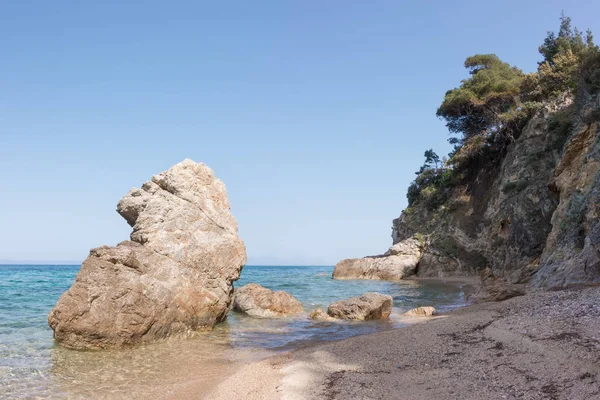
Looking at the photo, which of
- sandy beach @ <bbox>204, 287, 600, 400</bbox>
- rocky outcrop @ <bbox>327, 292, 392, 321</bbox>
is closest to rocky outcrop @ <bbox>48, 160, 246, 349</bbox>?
sandy beach @ <bbox>204, 287, 600, 400</bbox>

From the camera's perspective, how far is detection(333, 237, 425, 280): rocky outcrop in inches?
1644

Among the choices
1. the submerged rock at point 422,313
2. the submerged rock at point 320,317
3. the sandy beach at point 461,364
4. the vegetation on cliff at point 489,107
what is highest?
the vegetation on cliff at point 489,107

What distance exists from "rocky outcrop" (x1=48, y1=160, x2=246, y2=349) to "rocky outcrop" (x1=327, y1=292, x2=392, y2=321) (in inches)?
164

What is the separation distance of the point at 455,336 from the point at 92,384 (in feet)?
22.6

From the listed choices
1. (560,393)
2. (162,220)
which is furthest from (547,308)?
(162,220)

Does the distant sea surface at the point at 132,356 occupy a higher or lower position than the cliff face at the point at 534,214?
lower

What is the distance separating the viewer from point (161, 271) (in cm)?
1194

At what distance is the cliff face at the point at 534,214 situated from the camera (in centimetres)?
1379

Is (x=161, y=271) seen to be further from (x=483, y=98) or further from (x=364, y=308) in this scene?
(x=483, y=98)

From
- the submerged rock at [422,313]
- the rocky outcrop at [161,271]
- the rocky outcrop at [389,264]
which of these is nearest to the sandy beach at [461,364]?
the rocky outcrop at [161,271]

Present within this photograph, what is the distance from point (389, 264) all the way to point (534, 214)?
20154mm

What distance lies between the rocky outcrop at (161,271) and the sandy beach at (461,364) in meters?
3.70

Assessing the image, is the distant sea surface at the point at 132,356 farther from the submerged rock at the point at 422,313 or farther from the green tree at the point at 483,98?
the green tree at the point at 483,98

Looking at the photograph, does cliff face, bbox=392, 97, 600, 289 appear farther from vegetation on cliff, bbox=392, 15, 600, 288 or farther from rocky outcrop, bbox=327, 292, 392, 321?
rocky outcrop, bbox=327, 292, 392, 321
